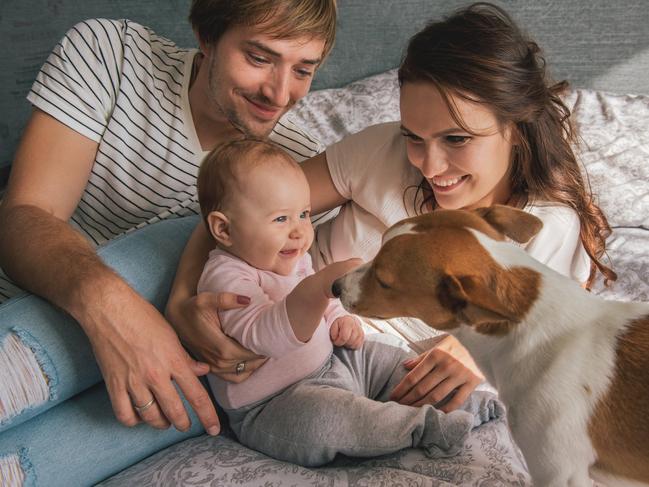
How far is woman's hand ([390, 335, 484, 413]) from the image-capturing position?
1.32 m

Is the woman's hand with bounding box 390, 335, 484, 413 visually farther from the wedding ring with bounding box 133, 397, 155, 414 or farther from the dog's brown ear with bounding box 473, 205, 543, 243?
the wedding ring with bounding box 133, 397, 155, 414

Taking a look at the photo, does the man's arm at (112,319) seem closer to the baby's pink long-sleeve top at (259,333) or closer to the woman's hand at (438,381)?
the baby's pink long-sleeve top at (259,333)

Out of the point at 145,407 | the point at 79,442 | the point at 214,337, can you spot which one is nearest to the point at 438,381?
the point at 214,337

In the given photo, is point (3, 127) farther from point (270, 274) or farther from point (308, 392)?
point (308, 392)

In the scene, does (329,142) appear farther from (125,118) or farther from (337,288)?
(337,288)

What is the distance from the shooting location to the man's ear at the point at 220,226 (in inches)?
50.3

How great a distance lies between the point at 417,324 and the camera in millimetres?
1582

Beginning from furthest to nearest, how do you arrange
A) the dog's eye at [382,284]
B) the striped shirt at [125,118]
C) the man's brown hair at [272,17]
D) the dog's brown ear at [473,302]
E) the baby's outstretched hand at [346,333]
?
the striped shirt at [125,118], the man's brown hair at [272,17], the baby's outstretched hand at [346,333], the dog's eye at [382,284], the dog's brown ear at [473,302]

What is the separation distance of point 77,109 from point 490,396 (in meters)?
1.21

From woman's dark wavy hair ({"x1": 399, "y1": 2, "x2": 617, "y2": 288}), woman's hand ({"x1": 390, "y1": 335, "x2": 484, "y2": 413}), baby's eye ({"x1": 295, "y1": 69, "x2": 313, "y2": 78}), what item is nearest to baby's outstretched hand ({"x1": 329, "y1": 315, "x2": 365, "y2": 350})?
woman's hand ({"x1": 390, "y1": 335, "x2": 484, "y2": 413})

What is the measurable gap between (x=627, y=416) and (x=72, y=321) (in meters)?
1.01

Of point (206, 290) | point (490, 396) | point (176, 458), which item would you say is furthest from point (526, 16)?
point (176, 458)

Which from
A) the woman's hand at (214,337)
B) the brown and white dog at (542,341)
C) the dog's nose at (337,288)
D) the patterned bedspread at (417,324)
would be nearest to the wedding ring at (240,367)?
the woman's hand at (214,337)

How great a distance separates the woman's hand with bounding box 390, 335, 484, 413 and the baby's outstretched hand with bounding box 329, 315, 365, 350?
0.13 meters
